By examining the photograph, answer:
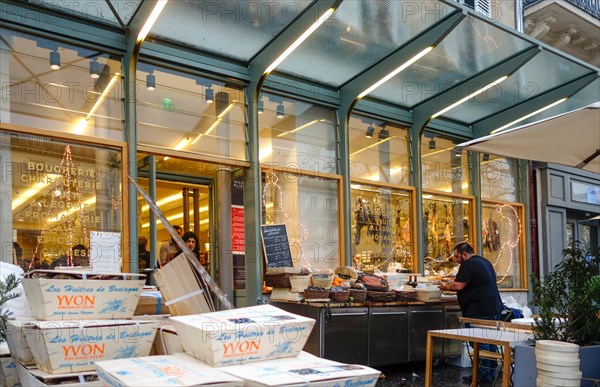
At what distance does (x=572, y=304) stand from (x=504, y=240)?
7.79 meters

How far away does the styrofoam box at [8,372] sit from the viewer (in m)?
3.44

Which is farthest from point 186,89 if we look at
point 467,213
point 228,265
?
point 467,213

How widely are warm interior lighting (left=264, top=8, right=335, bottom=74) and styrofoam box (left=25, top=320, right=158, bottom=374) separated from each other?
4.80m

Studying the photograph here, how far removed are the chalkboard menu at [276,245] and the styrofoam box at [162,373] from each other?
5.34m

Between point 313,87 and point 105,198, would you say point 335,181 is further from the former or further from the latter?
point 105,198

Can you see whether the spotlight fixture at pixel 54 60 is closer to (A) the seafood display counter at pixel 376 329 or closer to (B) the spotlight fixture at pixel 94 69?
(B) the spotlight fixture at pixel 94 69

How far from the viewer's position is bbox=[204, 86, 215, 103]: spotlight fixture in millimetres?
7797

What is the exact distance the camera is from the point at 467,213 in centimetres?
1109

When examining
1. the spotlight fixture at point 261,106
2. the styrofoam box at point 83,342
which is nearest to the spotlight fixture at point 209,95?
the spotlight fixture at point 261,106

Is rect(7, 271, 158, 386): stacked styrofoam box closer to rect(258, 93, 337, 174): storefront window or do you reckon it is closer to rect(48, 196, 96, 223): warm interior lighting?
rect(48, 196, 96, 223): warm interior lighting

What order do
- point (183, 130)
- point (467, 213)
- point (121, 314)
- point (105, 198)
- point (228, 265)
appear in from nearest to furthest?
1. point (121, 314)
2. point (105, 198)
3. point (183, 130)
4. point (228, 265)
5. point (467, 213)

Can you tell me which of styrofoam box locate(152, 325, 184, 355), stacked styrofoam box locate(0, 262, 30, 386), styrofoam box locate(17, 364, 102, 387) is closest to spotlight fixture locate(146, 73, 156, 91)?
stacked styrofoam box locate(0, 262, 30, 386)

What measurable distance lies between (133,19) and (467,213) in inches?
279

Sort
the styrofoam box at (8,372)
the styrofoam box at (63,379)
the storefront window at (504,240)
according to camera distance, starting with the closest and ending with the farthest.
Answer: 1. the styrofoam box at (63,379)
2. the styrofoam box at (8,372)
3. the storefront window at (504,240)
